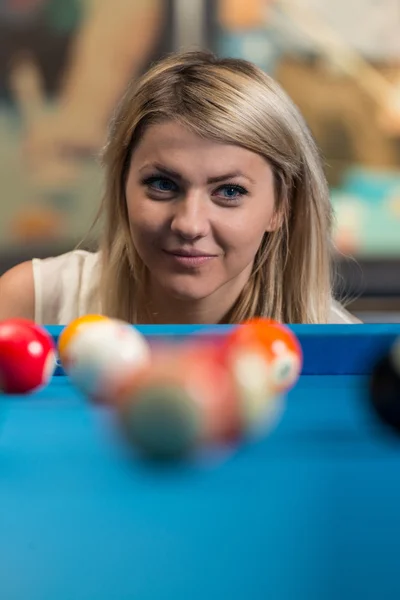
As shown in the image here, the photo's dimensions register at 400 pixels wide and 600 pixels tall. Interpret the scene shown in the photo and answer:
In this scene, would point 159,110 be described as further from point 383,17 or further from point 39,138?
point 383,17

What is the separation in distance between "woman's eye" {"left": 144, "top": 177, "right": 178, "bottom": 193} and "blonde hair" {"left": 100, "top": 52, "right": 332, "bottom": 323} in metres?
0.09

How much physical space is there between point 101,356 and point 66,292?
0.96 meters

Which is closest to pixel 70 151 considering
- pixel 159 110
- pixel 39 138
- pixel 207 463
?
pixel 39 138

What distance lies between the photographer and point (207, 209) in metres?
1.41

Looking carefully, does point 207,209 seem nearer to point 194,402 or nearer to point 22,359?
point 22,359

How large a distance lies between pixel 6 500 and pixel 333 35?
2.96 metres

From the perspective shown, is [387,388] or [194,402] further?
[387,388]

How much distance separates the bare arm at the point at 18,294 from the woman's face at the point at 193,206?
1.31 feet

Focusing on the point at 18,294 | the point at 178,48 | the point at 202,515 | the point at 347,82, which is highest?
the point at 178,48

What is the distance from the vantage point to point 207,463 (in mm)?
691

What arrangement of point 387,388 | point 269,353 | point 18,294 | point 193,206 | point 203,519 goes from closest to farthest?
point 203,519 < point 387,388 < point 269,353 < point 193,206 < point 18,294

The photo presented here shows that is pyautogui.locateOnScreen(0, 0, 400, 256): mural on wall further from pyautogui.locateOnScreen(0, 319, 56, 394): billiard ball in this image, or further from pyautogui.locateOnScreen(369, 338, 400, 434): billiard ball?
pyautogui.locateOnScreen(369, 338, 400, 434): billiard ball

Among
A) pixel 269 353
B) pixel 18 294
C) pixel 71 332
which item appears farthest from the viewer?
pixel 18 294

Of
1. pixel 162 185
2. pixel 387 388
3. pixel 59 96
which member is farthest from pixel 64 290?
pixel 59 96
